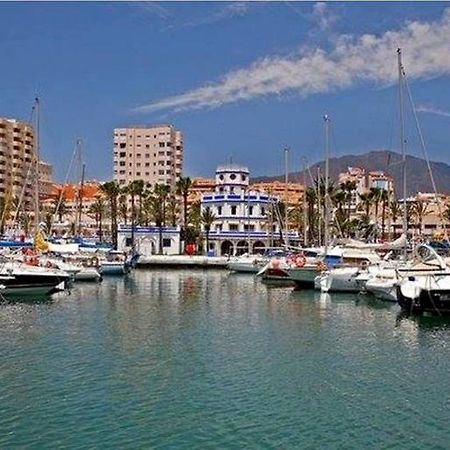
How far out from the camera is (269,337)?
105 ft

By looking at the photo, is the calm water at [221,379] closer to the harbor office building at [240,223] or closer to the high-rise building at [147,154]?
the harbor office building at [240,223]

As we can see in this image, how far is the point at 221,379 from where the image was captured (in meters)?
23.2

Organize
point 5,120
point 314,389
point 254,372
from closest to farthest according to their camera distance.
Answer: point 314,389
point 254,372
point 5,120

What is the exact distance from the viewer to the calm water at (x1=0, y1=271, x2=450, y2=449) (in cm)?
1738

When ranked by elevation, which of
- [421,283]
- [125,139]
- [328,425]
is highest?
[125,139]

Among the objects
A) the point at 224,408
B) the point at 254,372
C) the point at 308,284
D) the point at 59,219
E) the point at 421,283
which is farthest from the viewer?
the point at 59,219

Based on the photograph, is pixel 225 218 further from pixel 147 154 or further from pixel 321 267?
pixel 147 154

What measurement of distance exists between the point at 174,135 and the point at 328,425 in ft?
527

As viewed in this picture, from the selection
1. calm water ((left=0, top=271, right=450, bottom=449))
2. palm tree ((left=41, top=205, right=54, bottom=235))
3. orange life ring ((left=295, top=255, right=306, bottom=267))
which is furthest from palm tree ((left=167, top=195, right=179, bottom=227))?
calm water ((left=0, top=271, right=450, bottom=449))

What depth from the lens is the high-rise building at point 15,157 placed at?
162 meters

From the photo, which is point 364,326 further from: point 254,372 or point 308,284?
point 308,284

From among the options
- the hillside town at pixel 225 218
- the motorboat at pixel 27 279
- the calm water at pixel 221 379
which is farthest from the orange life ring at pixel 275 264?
the calm water at pixel 221 379

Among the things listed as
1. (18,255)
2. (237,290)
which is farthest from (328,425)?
(18,255)

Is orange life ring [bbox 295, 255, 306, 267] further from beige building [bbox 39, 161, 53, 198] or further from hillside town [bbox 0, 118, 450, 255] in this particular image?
beige building [bbox 39, 161, 53, 198]
